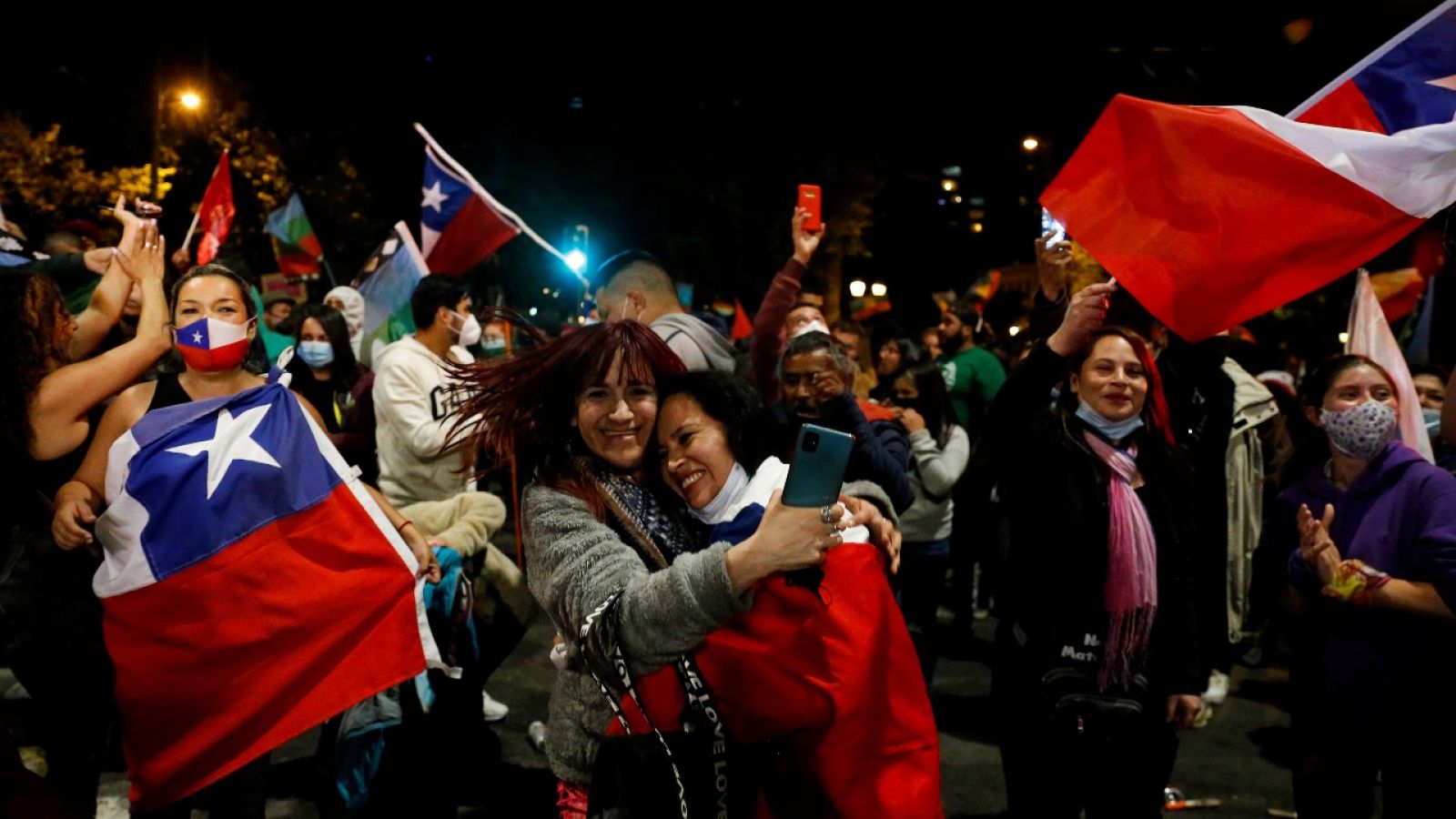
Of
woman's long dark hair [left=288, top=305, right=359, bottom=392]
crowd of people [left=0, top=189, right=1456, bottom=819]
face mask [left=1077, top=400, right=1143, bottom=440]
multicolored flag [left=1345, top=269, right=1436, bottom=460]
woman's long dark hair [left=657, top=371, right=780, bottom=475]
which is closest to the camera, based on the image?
crowd of people [left=0, top=189, right=1456, bottom=819]

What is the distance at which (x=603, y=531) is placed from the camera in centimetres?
244

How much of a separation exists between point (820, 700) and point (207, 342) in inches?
105

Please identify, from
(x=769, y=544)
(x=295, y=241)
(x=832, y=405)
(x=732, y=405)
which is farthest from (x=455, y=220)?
(x=769, y=544)

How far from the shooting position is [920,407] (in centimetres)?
642

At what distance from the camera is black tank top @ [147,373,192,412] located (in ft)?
11.9

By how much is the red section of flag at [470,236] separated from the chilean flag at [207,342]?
4679mm

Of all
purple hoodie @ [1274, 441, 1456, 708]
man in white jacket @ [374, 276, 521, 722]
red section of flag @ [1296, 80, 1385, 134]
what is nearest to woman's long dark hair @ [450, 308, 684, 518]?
man in white jacket @ [374, 276, 521, 722]

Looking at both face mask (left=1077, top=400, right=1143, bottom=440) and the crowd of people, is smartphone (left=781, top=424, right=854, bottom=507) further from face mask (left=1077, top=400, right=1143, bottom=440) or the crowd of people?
face mask (left=1077, top=400, right=1143, bottom=440)

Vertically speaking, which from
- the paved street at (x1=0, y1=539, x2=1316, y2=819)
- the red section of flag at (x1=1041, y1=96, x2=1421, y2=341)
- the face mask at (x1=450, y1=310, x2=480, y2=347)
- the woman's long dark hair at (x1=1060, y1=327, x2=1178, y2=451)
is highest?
the red section of flag at (x1=1041, y1=96, x2=1421, y2=341)

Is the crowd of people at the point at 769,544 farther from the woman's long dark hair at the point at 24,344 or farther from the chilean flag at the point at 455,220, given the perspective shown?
the chilean flag at the point at 455,220

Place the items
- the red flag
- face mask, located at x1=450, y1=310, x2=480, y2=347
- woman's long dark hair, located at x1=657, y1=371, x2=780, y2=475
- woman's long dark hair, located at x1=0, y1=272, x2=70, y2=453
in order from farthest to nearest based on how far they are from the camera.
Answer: the red flag → face mask, located at x1=450, y1=310, x2=480, y2=347 → woman's long dark hair, located at x1=0, y1=272, x2=70, y2=453 → woman's long dark hair, located at x1=657, y1=371, x2=780, y2=475

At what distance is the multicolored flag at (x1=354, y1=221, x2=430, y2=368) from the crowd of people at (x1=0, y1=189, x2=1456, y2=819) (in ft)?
7.17

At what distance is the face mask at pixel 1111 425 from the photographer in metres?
3.56

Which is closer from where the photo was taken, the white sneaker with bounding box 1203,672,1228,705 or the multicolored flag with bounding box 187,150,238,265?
the white sneaker with bounding box 1203,672,1228,705
